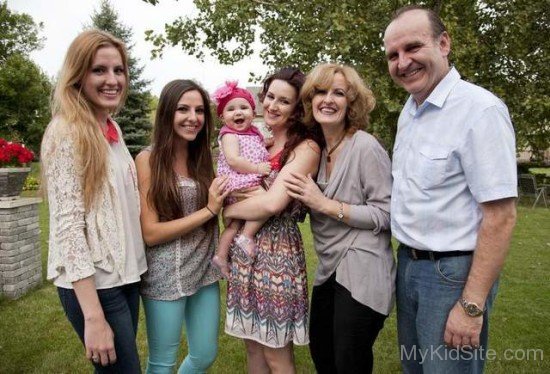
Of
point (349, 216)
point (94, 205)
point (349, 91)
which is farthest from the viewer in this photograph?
point (349, 91)

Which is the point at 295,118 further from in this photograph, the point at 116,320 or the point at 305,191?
the point at 116,320

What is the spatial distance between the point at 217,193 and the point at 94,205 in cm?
70

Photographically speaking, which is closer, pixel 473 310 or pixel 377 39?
pixel 473 310

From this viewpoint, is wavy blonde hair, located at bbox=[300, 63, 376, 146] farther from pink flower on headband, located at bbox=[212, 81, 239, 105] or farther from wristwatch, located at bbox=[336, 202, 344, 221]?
pink flower on headband, located at bbox=[212, 81, 239, 105]

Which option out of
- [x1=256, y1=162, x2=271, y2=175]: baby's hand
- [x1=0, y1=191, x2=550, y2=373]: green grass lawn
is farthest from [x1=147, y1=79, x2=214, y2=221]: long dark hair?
[x1=0, y1=191, x2=550, y2=373]: green grass lawn

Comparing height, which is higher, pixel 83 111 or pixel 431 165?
pixel 83 111

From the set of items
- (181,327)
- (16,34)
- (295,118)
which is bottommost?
(181,327)

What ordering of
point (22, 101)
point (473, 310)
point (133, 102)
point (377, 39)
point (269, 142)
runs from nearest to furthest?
1. point (473, 310)
2. point (269, 142)
3. point (377, 39)
4. point (133, 102)
5. point (22, 101)

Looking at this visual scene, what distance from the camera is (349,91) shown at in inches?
94.7

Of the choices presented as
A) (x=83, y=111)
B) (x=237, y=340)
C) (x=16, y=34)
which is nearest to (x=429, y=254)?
(x=83, y=111)

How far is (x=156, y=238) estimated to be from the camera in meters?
2.41

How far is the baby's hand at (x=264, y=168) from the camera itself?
262cm

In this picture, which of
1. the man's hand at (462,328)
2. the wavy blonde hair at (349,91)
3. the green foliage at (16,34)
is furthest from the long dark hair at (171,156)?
the green foliage at (16,34)

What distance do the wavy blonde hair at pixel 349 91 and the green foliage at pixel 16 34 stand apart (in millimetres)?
38357
